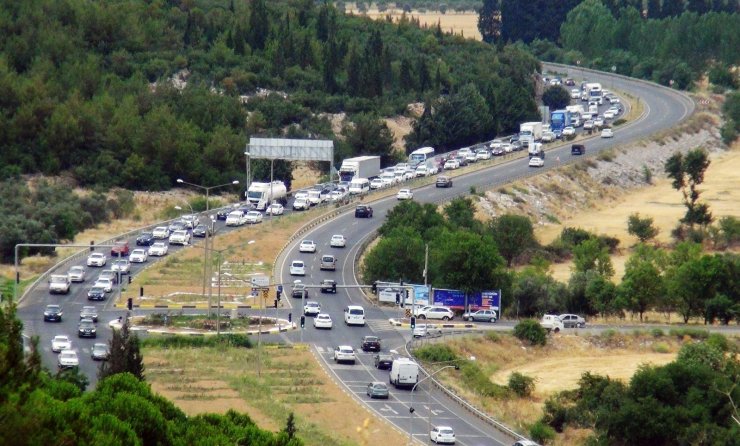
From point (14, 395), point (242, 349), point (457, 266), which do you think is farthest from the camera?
point (457, 266)

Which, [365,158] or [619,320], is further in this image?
[365,158]

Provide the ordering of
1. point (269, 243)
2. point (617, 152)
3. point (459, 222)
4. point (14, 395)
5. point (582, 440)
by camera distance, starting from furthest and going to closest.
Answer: point (617, 152)
point (459, 222)
point (269, 243)
point (582, 440)
point (14, 395)

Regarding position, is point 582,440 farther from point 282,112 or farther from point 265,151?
point 282,112

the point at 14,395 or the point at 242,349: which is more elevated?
the point at 14,395

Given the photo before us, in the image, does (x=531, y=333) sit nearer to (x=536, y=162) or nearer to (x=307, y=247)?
(x=307, y=247)

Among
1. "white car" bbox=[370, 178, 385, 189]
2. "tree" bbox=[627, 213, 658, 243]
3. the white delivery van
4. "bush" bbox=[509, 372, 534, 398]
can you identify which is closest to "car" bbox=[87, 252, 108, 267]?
the white delivery van

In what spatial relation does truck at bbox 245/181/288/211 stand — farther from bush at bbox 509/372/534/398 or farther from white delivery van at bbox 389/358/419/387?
white delivery van at bbox 389/358/419/387

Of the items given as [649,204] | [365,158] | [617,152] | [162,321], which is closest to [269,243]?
[162,321]
